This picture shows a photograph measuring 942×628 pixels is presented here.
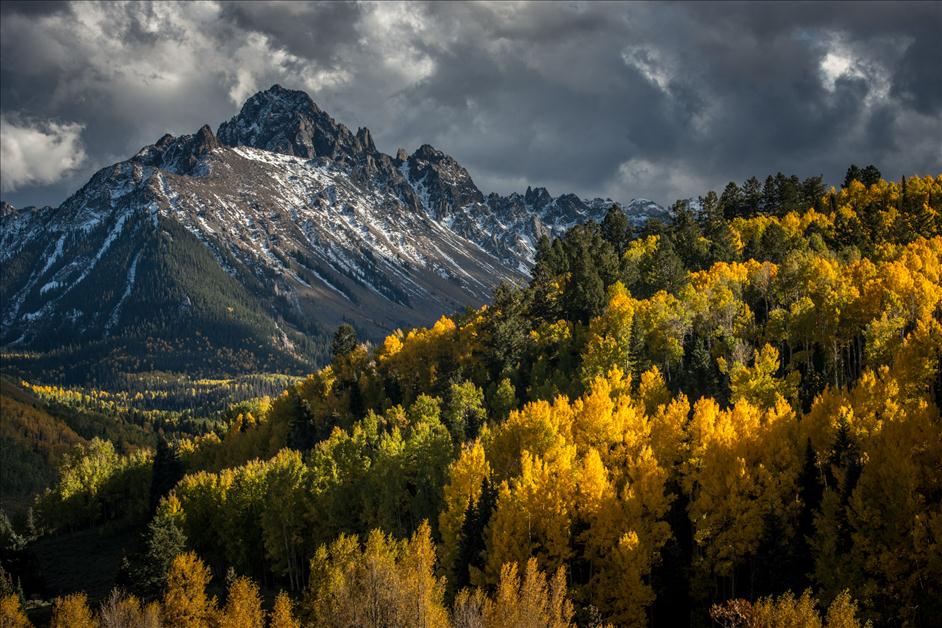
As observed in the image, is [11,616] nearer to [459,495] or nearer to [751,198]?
[459,495]

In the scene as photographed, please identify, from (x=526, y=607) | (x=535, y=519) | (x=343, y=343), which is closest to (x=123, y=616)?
(x=535, y=519)

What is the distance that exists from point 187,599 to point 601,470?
3897cm

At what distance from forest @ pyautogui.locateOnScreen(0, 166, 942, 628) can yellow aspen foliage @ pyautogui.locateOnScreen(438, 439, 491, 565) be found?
9.1 inches

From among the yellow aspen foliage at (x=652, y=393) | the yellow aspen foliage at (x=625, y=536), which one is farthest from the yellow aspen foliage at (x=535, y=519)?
the yellow aspen foliage at (x=652, y=393)

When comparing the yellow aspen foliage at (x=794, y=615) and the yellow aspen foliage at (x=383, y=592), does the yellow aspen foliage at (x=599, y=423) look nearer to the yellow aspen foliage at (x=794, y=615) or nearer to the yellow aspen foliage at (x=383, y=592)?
the yellow aspen foliage at (x=383, y=592)

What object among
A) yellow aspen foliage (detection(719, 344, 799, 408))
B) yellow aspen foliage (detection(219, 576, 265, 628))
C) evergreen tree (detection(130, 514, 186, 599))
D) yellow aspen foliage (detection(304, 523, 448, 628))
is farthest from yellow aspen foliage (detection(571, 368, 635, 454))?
evergreen tree (detection(130, 514, 186, 599))

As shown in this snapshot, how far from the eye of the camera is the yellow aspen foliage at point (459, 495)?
62781 millimetres

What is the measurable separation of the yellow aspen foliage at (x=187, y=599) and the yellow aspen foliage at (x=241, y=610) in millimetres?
3386

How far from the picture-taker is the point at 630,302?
9875 centimetres

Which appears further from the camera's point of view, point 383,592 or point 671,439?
point 671,439

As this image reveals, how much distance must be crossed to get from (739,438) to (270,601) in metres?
53.3

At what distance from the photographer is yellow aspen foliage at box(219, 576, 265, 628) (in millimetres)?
55062

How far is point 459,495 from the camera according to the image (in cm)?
6506

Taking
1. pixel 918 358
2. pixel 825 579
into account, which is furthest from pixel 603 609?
pixel 918 358
